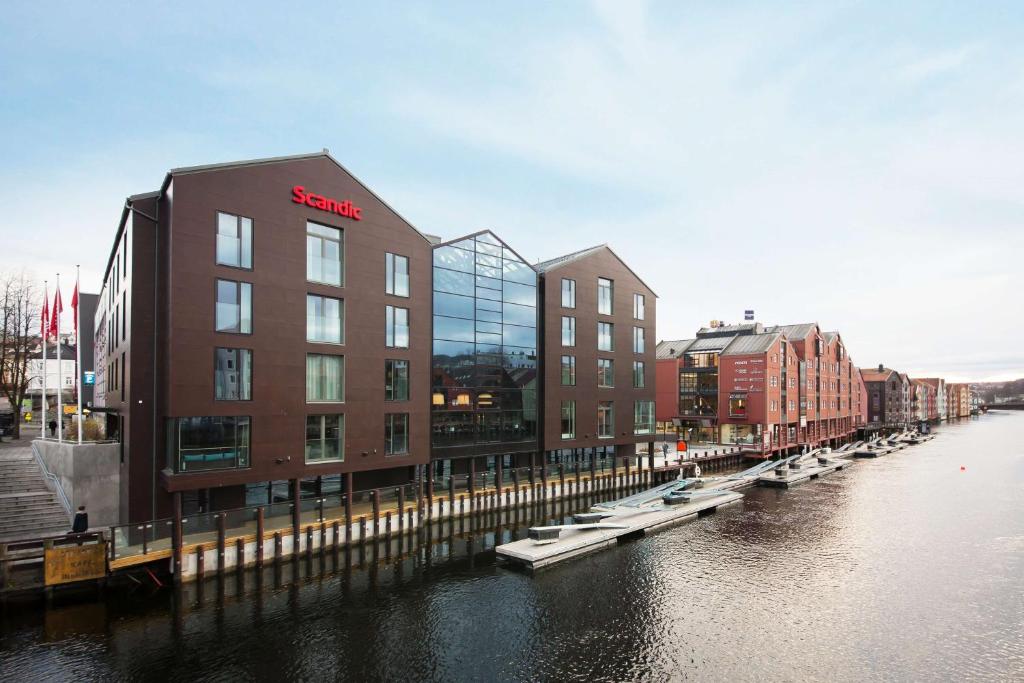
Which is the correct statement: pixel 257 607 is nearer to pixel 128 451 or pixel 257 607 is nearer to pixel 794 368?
pixel 128 451

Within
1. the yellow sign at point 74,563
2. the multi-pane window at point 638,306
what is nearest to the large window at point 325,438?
the yellow sign at point 74,563

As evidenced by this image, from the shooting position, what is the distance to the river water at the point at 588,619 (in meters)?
18.3

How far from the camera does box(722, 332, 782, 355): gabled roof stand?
73.0 meters

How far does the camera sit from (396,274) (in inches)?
1347

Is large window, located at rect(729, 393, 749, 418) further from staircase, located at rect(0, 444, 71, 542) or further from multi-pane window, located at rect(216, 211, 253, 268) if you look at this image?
staircase, located at rect(0, 444, 71, 542)

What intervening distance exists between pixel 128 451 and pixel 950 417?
9767 inches

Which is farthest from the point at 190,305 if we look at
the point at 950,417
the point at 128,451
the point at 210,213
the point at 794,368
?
the point at 950,417

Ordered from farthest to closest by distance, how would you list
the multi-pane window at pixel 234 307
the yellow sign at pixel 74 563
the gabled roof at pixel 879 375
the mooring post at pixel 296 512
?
the gabled roof at pixel 879 375 < the mooring post at pixel 296 512 < the multi-pane window at pixel 234 307 < the yellow sign at pixel 74 563

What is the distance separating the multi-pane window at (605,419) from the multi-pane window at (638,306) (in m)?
8.91

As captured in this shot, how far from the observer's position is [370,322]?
107 feet

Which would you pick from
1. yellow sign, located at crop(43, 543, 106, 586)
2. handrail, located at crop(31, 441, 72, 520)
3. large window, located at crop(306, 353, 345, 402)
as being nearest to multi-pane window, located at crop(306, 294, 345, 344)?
large window, located at crop(306, 353, 345, 402)

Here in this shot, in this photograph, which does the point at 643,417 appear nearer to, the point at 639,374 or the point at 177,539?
the point at 639,374

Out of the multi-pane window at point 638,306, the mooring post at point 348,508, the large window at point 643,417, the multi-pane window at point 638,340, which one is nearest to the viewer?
the mooring post at point 348,508

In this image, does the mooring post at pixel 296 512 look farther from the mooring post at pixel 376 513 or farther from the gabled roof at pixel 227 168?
the gabled roof at pixel 227 168
